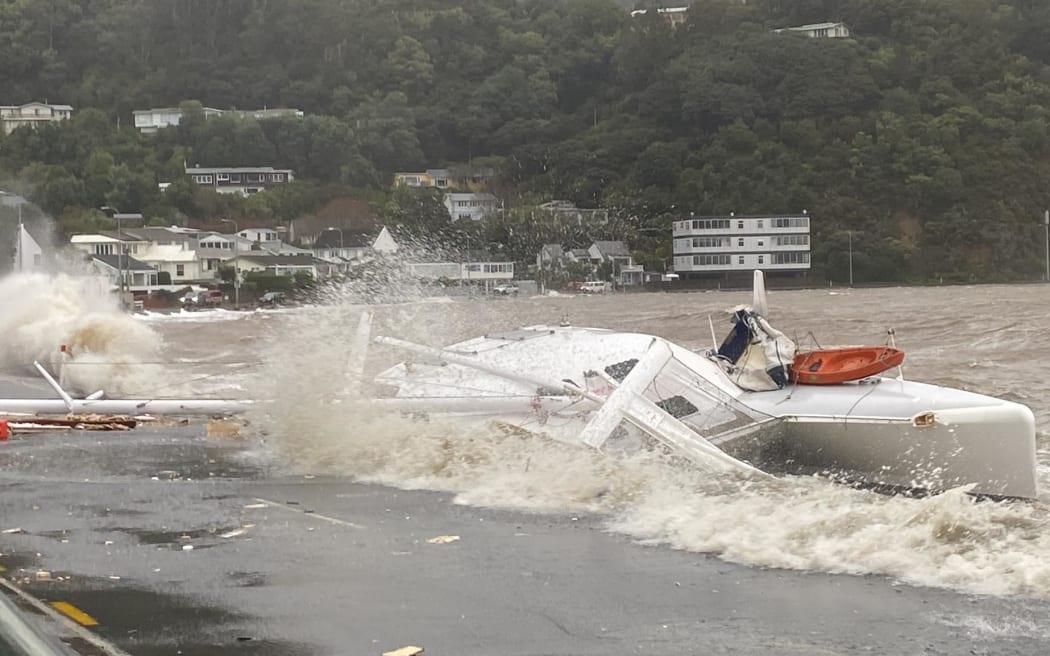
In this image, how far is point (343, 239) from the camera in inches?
4373

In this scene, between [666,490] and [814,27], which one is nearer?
[666,490]

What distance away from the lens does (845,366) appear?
13.6 meters

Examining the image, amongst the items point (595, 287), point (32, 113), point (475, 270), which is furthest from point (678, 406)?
point (32, 113)

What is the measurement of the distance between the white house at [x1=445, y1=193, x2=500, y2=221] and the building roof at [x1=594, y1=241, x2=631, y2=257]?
14315mm

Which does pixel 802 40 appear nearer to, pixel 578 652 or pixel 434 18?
pixel 434 18

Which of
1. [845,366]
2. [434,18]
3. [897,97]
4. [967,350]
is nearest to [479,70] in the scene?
[434,18]

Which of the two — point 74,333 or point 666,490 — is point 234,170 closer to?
point 74,333

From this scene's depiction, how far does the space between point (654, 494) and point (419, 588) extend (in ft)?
11.1

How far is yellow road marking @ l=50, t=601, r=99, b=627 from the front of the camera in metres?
8.08

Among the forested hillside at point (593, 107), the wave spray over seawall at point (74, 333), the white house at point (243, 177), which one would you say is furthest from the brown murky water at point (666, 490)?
the white house at point (243, 177)

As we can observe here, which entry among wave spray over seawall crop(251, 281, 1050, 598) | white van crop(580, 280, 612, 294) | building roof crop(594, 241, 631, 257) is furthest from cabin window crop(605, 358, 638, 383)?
building roof crop(594, 241, 631, 257)

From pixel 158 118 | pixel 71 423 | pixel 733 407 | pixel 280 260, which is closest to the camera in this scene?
pixel 733 407

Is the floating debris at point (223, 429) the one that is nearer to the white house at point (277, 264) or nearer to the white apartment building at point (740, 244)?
the white house at point (277, 264)

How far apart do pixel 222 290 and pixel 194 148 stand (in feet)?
176
